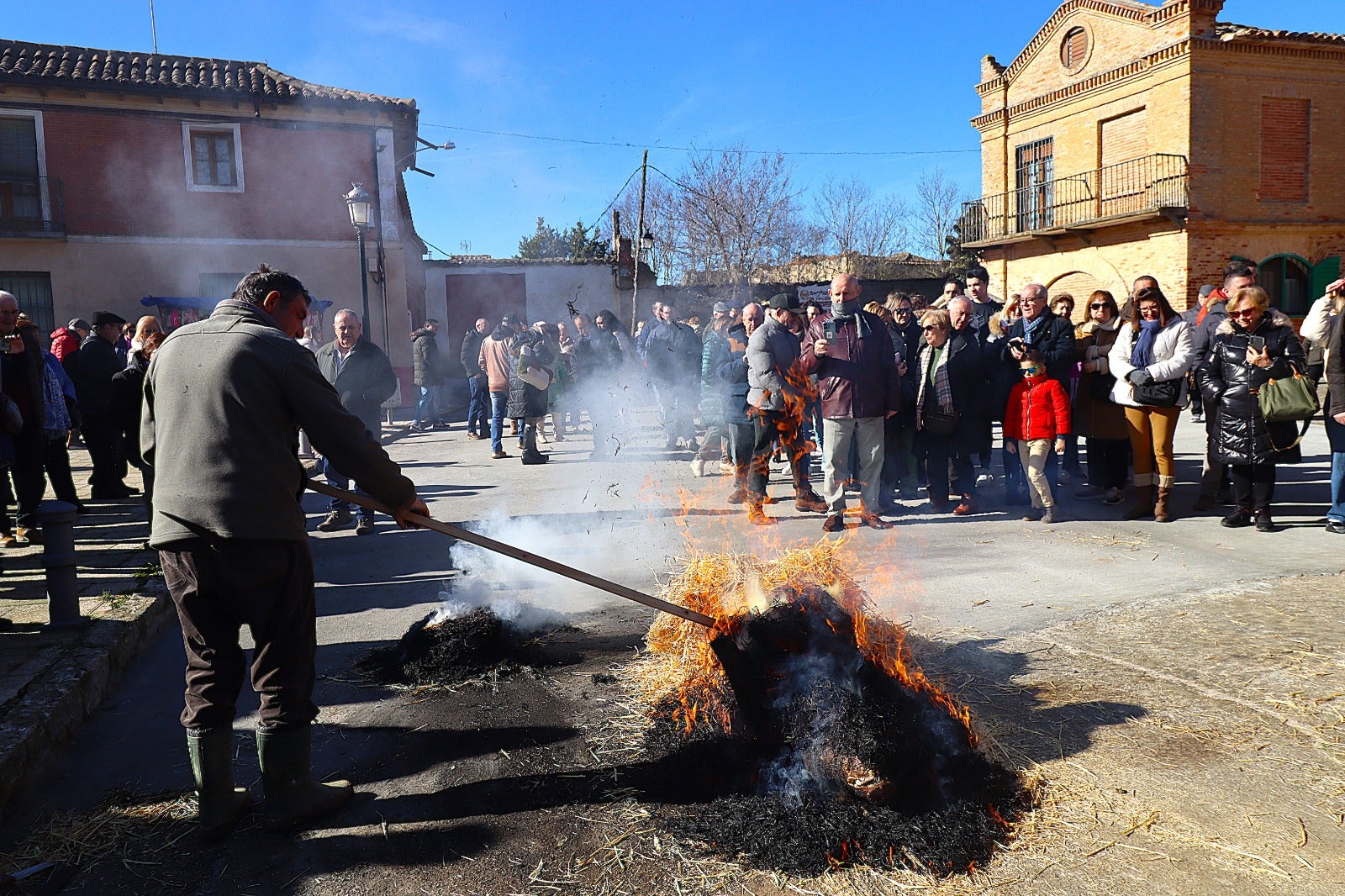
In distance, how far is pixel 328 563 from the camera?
7.07m

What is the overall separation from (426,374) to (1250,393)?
45.4 ft

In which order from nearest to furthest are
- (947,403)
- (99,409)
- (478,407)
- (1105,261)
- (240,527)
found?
(240,527)
(947,403)
(99,409)
(478,407)
(1105,261)

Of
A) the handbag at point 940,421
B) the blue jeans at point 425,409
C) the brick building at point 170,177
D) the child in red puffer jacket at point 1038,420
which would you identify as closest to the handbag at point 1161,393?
the child in red puffer jacket at point 1038,420

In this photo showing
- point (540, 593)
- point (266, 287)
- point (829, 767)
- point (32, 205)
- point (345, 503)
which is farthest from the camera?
point (32, 205)

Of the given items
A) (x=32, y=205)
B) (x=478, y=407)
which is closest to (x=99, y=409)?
(x=478, y=407)

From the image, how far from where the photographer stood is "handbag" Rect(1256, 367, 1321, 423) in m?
6.82

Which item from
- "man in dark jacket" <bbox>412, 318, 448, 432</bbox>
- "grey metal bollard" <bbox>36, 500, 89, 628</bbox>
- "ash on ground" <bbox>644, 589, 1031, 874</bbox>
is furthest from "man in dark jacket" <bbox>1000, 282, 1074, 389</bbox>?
"man in dark jacket" <bbox>412, 318, 448, 432</bbox>

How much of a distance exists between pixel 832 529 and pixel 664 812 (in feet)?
16.0

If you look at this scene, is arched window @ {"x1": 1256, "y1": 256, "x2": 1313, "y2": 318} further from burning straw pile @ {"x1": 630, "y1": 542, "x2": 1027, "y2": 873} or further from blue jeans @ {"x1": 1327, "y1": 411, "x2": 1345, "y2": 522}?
burning straw pile @ {"x1": 630, "y1": 542, "x2": 1027, "y2": 873}

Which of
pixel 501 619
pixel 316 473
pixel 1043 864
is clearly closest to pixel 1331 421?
pixel 1043 864

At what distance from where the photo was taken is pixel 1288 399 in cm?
686

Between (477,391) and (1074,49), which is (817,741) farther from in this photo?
(1074,49)

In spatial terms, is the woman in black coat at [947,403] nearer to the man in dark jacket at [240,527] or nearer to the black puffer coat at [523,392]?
the black puffer coat at [523,392]

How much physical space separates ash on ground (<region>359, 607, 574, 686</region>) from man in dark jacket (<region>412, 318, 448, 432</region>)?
12.1m
